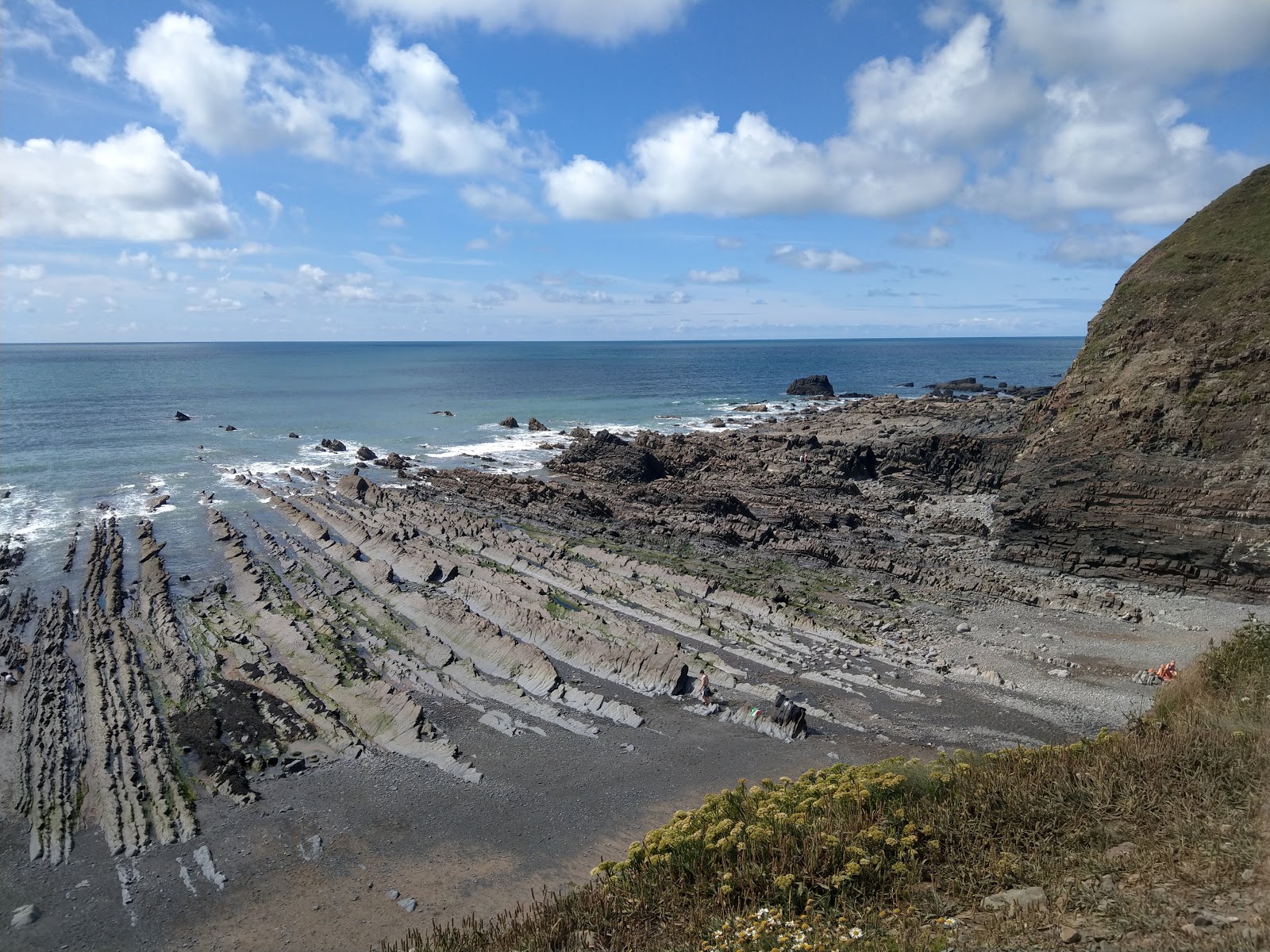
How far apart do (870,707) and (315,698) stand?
657 inches

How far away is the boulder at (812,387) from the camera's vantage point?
110m

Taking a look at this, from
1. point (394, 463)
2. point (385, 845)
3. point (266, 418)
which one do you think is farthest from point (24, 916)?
point (266, 418)

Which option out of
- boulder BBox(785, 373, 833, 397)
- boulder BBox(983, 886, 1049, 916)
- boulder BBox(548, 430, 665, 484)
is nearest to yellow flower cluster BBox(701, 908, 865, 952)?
boulder BBox(983, 886, 1049, 916)

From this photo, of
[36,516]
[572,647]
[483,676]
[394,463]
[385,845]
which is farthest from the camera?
[394,463]

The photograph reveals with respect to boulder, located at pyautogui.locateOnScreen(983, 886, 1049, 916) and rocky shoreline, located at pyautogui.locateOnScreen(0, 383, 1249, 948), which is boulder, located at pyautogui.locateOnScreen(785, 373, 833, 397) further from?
boulder, located at pyautogui.locateOnScreen(983, 886, 1049, 916)

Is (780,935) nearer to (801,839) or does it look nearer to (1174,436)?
(801,839)

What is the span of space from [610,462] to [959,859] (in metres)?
44.1

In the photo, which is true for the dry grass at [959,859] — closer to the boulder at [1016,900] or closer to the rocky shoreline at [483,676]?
the boulder at [1016,900]

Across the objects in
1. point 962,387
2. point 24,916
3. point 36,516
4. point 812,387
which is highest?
point 962,387

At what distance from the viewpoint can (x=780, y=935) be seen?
8273 mm

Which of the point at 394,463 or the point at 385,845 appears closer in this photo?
the point at 385,845

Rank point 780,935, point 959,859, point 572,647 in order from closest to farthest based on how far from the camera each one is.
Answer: point 780,935 < point 959,859 < point 572,647

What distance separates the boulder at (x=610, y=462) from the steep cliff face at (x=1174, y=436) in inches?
954

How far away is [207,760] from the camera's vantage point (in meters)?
19.0
